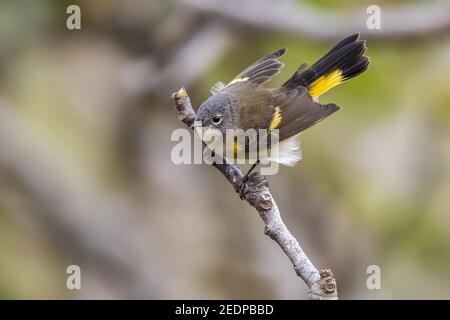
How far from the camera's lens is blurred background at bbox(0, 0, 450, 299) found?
452cm

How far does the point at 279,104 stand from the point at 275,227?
1050 millimetres

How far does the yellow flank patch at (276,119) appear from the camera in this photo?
2.97m

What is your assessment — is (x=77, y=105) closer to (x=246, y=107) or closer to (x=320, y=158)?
(x=320, y=158)

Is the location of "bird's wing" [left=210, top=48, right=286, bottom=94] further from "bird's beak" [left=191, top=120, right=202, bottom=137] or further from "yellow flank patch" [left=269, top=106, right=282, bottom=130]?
"bird's beak" [left=191, top=120, right=202, bottom=137]

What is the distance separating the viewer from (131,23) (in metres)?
4.96

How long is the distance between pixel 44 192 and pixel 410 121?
230cm

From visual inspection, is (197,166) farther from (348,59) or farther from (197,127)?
(197,127)

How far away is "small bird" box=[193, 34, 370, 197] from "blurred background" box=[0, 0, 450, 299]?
3.48 ft

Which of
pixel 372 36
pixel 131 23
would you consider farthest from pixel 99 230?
pixel 372 36

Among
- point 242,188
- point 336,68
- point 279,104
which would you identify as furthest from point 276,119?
point 242,188

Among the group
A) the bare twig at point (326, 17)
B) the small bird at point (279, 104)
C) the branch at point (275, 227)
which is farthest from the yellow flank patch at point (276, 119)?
the bare twig at point (326, 17)

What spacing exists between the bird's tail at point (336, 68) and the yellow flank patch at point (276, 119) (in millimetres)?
221

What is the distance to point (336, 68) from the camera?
3.17m

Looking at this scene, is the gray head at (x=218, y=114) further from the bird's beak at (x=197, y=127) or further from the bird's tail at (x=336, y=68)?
the bird's tail at (x=336, y=68)
